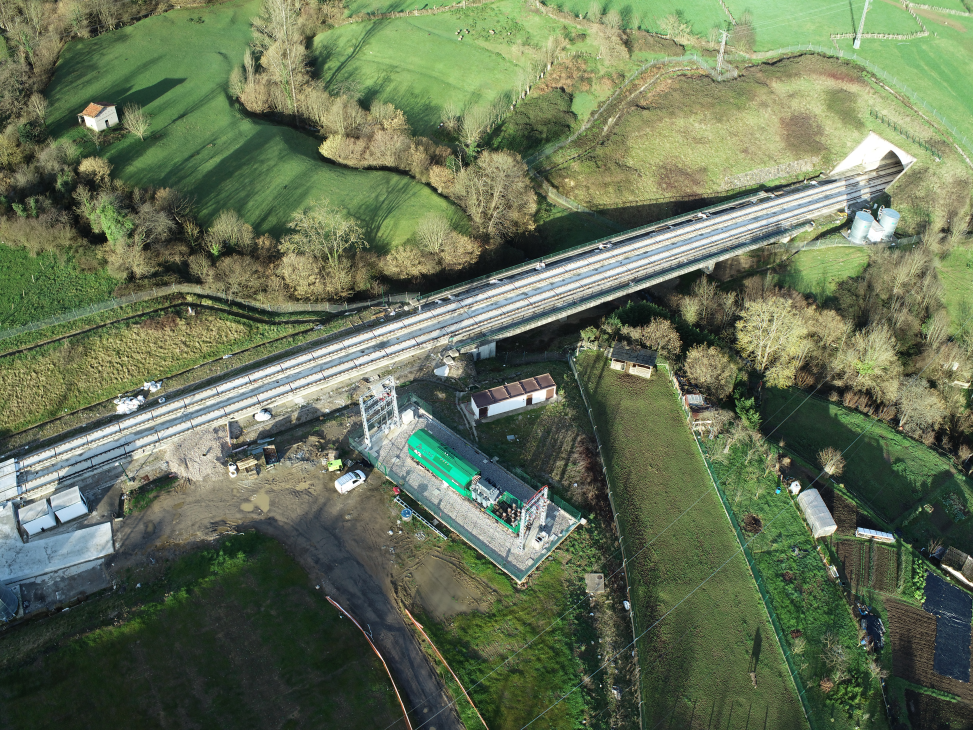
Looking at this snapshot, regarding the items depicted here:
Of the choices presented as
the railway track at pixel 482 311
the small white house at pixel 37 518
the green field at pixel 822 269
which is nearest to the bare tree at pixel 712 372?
the railway track at pixel 482 311

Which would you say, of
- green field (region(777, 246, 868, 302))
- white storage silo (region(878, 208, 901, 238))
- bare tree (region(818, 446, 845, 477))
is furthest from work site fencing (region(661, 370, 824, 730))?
white storage silo (region(878, 208, 901, 238))

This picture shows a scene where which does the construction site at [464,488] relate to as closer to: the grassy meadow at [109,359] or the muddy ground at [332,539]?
the muddy ground at [332,539]

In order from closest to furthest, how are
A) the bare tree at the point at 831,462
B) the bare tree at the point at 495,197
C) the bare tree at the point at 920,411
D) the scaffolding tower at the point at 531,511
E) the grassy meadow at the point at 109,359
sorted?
the scaffolding tower at the point at 531,511, the grassy meadow at the point at 109,359, the bare tree at the point at 831,462, the bare tree at the point at 920,411, the bare tree at the point at 495,197

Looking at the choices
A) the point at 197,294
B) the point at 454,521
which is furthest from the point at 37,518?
the point at 454,521

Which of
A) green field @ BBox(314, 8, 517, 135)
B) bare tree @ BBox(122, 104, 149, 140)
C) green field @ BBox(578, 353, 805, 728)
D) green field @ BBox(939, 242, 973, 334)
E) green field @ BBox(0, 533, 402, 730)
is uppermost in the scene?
green field @ BBox(314, 8, 517, 135)

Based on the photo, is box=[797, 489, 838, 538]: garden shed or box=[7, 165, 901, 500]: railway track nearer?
box=[797, 489, 838, 538]: garden shed

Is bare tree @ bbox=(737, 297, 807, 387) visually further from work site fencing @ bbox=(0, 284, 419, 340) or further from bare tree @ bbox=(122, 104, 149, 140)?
bare tree @ bbox=(122, 104, 149, 140)
